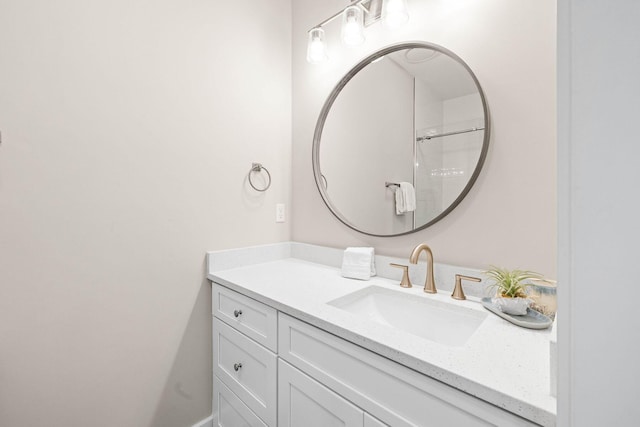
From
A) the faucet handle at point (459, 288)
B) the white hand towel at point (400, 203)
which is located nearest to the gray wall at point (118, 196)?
the white hand towel at point (400, 203)

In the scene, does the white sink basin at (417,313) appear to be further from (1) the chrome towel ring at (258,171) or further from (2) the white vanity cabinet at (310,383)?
(1) the chrome towel ring at (258,171)

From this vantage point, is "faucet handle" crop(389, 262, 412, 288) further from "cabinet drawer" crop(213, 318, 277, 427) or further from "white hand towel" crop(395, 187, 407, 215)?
"cabinet drawer" crop(213, 318, 277, 427)

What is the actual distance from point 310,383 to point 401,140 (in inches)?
41.8

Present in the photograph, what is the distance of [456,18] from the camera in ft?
3.53

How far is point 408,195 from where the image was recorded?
1.23 metres

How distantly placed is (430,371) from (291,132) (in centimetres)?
155

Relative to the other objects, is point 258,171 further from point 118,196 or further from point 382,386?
point 382,386

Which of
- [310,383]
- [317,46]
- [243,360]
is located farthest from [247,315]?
[317,46]

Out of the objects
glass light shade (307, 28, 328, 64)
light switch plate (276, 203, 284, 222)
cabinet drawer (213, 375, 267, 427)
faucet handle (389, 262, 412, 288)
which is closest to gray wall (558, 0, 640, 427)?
faucet handle (389, 262, 412, 288)

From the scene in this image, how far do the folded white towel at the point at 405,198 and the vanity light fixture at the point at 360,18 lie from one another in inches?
28.0

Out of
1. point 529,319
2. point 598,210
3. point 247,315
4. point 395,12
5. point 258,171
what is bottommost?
point 247,315

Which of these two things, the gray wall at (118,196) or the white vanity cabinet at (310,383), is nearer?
the white vanity cabinet at (310,383)

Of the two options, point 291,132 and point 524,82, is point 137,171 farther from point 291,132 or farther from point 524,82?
point 524,82

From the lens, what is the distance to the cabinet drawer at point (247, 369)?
1.01 m
